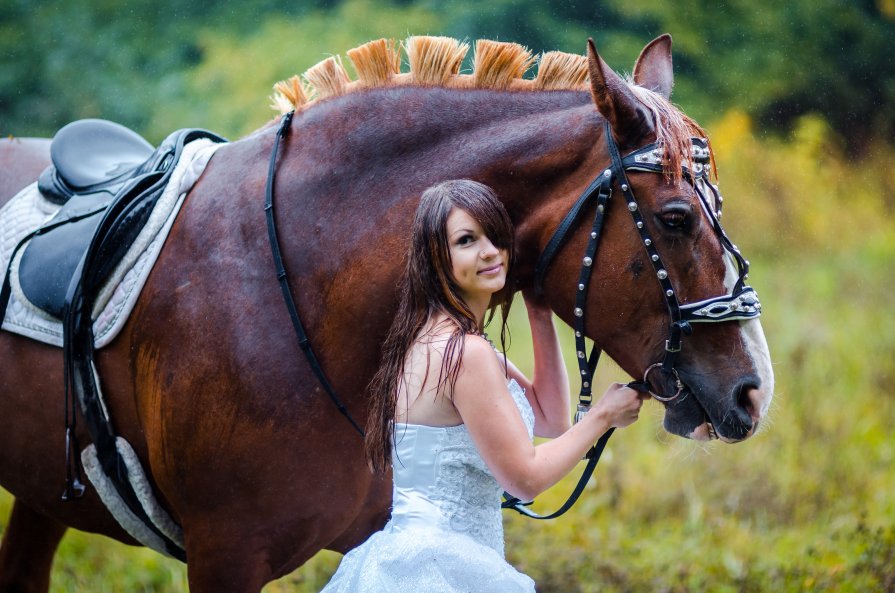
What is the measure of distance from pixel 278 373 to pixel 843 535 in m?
3.73

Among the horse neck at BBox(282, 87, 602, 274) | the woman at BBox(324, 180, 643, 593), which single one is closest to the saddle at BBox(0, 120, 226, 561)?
the horse neck at BBox(282, 87, 602, 274)

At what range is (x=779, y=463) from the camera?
548 centimetres

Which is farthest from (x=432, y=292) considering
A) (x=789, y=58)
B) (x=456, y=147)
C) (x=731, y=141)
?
(x=789, y=58)

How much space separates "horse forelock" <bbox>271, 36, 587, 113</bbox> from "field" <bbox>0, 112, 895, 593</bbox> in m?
1.70

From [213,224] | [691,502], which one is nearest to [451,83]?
[213,224]

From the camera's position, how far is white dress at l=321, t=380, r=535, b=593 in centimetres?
210

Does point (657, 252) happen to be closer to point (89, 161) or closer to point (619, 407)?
point (619, 407)

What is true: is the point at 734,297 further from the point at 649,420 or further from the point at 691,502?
the point at 649,420

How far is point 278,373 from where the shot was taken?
2.37 meters

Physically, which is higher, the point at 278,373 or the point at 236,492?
the point at 278,373

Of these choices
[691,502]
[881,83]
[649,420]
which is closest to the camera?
[691,502]

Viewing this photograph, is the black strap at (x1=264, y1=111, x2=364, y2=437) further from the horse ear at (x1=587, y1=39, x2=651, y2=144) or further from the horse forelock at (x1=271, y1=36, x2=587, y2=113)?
the horse ear at (x1=587, y1=39, x2=651, y2=144)

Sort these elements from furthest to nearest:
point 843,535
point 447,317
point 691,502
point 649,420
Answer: point 649,420 < point 691,502 < point 843,535 < point 447,317

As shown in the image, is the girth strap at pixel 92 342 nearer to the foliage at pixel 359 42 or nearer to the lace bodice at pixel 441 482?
the lace bodice at pixel 441 482
